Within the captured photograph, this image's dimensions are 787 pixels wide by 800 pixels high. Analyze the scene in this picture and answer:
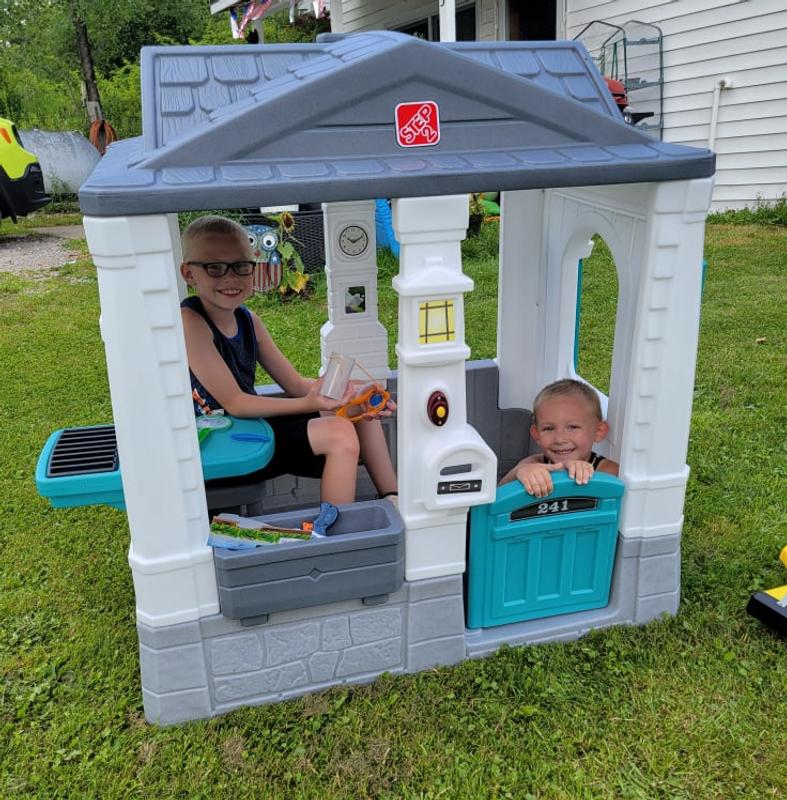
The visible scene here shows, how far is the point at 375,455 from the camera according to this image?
8.77ft

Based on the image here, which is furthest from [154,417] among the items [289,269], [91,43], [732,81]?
[91,43]

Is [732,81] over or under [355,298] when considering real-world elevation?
over

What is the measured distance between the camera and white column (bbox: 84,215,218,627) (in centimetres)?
166

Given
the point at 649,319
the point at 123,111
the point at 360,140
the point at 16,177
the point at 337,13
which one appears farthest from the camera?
the point at 123,111

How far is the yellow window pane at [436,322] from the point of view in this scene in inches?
73.4

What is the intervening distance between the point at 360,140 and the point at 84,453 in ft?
4.12

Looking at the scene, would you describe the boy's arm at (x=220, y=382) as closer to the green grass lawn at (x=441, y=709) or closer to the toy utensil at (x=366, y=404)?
the toy utensil at (x=366, y=404)

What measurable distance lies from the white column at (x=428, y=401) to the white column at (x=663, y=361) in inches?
18.5

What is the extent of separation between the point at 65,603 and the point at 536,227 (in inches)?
84.0

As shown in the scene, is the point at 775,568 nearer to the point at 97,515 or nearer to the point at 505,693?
the point at 505,693

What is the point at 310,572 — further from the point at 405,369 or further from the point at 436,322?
the point at 436,322

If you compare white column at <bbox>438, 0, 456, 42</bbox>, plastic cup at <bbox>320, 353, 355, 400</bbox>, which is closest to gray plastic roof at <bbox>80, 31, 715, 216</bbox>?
plastic cup at <bbox>320, 353, 355, 400</bbox>

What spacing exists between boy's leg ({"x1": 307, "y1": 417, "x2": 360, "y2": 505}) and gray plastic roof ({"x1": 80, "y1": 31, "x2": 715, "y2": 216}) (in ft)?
2.99

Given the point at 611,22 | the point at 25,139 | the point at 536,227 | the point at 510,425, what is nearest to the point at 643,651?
the point at 510,425
